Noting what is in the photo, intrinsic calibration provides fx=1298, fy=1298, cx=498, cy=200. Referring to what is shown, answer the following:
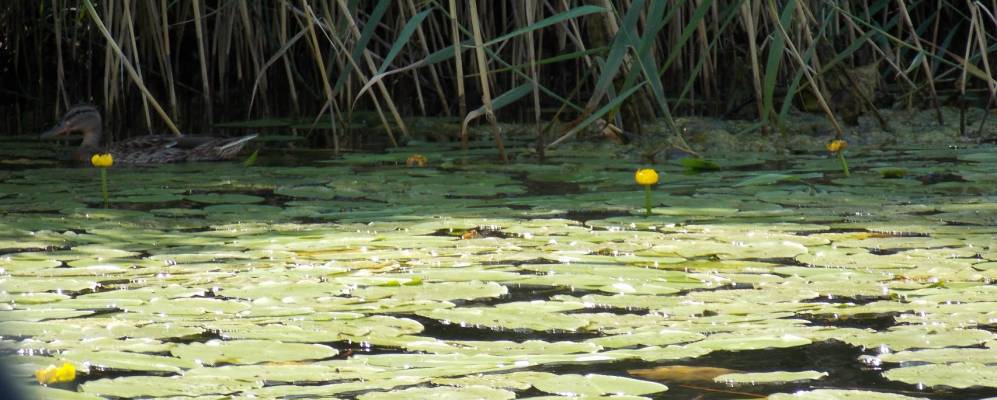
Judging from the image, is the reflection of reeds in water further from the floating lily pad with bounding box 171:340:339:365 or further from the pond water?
the floating lily pad with bounding box 171:340:339:365

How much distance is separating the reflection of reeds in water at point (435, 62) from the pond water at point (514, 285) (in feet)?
3.76

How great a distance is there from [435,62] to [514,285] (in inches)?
112

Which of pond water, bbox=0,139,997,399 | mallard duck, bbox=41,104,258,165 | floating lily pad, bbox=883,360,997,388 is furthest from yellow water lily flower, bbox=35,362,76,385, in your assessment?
mallard duck, bbox=41,104,258,165

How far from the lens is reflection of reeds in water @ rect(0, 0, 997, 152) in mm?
5207

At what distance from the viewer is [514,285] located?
2.29m

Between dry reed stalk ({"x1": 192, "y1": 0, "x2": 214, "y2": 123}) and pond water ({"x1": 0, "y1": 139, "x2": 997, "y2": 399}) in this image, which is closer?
pond water ({"x1": 0, "y1": 139, "x2": 997, "y2": 399})

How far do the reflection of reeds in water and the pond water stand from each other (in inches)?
45.1

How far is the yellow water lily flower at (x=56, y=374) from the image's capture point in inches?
56.9

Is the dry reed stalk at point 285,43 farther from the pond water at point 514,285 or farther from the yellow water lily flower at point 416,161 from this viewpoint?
the pond water at point 514,285

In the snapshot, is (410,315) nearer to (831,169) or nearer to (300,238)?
(300,238)

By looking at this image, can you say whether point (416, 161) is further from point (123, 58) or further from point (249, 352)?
point (249, 352)

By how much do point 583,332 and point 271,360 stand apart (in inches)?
18.6

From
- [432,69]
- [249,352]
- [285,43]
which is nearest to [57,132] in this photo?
[285,43]

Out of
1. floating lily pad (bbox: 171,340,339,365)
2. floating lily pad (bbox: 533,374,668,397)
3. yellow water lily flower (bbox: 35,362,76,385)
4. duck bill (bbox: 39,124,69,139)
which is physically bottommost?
floating lily pad (bbox: 533,374,668,397)
